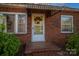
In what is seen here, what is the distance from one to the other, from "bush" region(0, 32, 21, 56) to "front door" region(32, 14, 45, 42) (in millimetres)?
317

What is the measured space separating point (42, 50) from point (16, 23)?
0.67 m

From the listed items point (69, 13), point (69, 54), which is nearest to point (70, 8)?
point (69, 13)

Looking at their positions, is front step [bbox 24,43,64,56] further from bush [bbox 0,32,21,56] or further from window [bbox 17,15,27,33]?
window [bbox 17,15,27,33]

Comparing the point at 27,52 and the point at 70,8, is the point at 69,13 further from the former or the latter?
the point at 27,52

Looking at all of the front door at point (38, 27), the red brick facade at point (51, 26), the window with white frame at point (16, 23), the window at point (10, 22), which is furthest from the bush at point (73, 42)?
the window at point (10, 22)

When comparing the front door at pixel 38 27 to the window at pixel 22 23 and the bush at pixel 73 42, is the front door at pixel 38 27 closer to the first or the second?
the window at pixel 22 23

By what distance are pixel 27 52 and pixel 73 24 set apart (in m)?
0.95

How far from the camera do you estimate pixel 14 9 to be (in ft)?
30.8

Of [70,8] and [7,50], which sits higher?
[70,8]

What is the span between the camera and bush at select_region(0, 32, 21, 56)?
30.6 ft

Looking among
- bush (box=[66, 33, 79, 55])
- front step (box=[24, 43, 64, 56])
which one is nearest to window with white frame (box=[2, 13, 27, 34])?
front step (box=[24, 43, 64, 56])

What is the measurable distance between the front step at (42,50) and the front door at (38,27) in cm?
11

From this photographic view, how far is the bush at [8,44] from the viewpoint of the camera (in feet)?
30.6

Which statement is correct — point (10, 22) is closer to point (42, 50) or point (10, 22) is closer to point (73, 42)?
point (42, 50)
